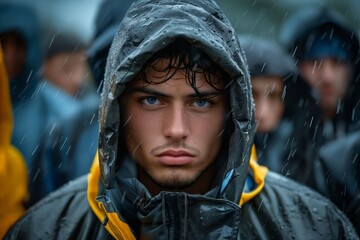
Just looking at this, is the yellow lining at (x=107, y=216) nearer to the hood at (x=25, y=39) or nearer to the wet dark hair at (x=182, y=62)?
the wet dark hair at (x=182, y=62)

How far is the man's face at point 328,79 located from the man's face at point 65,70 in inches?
103

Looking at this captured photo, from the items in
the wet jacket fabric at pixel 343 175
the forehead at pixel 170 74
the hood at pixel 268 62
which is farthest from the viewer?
the hood at pixel 268 62

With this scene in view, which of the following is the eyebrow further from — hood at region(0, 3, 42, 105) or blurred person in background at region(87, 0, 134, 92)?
hood at region(0, 3, 42, 105)

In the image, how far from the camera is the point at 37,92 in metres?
6.59

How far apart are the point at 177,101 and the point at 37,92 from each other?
10.8ft

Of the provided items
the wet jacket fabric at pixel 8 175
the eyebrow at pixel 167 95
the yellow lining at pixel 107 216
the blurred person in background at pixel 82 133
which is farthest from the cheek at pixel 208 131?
the blurred person in background at pixel 82 133

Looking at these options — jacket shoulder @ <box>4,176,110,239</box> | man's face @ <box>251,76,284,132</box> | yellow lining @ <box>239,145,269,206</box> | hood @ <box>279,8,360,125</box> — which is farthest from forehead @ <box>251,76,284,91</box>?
jacket shoulder @ <box>4,176,110,239</box>

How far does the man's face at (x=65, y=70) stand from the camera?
27.1 ft

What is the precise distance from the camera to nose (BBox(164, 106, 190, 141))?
347cm

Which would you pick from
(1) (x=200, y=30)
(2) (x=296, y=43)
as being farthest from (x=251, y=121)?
(2) (x=296, y=43)

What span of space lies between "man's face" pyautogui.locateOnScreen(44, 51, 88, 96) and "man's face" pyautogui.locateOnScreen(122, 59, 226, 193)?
186 inches

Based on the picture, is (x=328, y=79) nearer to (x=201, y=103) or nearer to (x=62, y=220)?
(x=201, y=103)

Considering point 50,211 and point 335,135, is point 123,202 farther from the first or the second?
point 335,135

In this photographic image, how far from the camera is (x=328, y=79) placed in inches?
271
